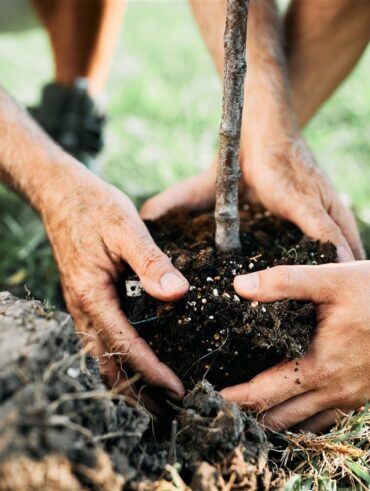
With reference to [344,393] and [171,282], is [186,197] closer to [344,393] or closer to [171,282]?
[171,282]

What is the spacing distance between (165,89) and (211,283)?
3.54 meters

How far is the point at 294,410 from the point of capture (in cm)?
173

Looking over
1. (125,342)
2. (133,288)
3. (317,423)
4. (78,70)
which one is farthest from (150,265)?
(78,70)

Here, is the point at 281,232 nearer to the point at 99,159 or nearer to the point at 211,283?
the point at 211,283

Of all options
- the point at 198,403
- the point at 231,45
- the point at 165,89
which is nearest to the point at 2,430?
the point at 198,403

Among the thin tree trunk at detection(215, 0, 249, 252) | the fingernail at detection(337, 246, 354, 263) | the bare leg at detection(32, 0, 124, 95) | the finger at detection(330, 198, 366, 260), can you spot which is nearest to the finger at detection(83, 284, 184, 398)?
the thin tree trunk at detection(215, 0, 249, 252)

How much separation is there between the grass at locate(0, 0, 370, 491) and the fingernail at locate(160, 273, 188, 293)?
1.73 ft

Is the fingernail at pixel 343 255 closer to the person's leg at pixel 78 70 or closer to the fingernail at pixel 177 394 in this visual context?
the fingernail at pixel 177 394

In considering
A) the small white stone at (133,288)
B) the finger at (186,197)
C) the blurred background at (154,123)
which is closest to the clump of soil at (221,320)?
the small white stone at (133,288)

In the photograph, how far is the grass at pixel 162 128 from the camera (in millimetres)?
2797

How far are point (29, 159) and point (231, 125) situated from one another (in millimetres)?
869

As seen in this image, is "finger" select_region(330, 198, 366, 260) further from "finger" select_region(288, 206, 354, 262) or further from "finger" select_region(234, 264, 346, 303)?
"finger" select_region(234, 264, 346, 303)

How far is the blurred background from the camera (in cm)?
304

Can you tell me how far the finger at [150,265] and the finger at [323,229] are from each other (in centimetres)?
56
